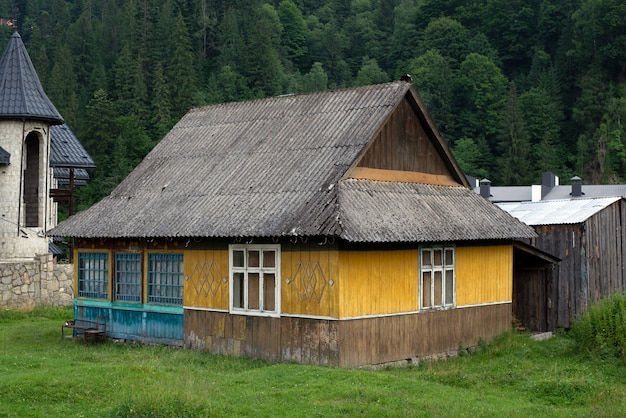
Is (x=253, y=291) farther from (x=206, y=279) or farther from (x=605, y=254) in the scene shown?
(x=605, y=254)

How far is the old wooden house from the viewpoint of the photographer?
18984 millimetres

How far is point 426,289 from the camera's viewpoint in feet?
69.1

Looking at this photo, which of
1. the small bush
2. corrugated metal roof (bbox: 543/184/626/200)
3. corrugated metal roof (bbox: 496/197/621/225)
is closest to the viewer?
the small bush

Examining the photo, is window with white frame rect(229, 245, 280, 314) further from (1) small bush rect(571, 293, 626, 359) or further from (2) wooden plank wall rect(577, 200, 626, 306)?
(2) wooden plank wall rect(577, 200, 626, 306)

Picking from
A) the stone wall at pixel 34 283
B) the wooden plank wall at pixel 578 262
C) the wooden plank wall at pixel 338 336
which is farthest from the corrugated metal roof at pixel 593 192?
the wooden plank wall at pixel 338 336

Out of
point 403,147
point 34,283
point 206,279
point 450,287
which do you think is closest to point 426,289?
point 450,287

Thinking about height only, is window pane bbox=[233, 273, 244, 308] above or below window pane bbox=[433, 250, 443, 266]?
below

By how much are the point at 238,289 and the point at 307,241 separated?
2.53 m

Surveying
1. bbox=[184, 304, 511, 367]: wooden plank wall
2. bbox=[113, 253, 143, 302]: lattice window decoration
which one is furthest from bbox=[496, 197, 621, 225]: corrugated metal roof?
bbox=[113, 253, 143, 302]: lattice window decoration

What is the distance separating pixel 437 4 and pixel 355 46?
42.4ft

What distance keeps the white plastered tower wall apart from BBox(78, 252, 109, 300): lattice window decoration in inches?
366

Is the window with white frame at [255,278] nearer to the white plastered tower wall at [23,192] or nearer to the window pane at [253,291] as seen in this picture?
the window pane at [253,291]

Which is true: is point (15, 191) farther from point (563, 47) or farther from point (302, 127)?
point (563, 47)

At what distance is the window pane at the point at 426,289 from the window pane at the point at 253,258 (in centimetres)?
388
